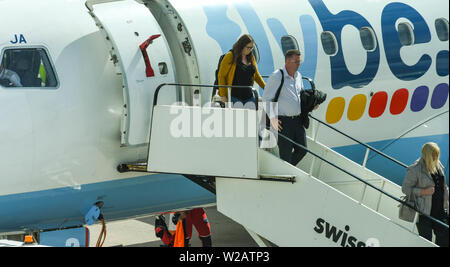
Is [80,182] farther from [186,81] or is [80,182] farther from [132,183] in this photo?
[186,81]

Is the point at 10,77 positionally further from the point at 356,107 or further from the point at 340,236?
the point at 356,107

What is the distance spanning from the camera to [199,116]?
8938 millimetres

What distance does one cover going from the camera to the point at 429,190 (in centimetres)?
908

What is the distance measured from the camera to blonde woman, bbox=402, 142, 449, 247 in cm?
912

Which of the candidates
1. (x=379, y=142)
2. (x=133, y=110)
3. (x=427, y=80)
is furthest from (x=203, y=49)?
(x=427, y=80)

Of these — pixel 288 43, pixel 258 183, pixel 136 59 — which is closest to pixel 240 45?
pixel 136 59

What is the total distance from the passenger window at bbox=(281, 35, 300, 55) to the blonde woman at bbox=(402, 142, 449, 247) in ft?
10.7

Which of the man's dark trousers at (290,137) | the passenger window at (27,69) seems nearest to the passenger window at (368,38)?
the man's dark trousers at (290,137)

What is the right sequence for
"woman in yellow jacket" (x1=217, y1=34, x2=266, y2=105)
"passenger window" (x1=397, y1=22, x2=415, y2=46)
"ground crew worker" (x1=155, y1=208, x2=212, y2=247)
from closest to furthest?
"woman in yellow jacket" (x1=217, y1=34, x2=266, y2=105)
"ground crew worker" (x1=155, y1=208, x2=212, y2=247)
"passenger window" (x1=397, y1=22, x2=415, y2=46)

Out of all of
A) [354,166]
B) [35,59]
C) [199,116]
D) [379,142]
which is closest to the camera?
[199,116]

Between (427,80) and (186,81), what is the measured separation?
537 cm

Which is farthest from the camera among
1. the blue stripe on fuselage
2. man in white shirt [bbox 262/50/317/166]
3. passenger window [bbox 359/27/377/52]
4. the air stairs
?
passenger window [bbox 359/27/377/52]

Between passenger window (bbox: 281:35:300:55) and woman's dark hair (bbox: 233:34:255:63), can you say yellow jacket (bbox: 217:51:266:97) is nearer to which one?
woman's dark hair (bbox: 233:34:255:63)

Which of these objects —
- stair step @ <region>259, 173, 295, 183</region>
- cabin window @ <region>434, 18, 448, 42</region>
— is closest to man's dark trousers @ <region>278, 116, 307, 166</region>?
stair step @ <region>259, 173, 295, 183</region>
